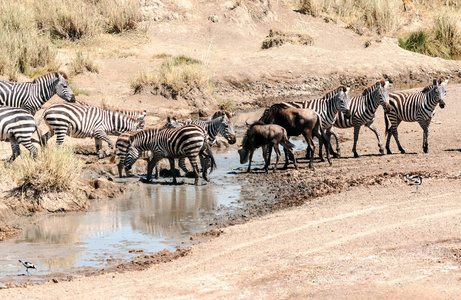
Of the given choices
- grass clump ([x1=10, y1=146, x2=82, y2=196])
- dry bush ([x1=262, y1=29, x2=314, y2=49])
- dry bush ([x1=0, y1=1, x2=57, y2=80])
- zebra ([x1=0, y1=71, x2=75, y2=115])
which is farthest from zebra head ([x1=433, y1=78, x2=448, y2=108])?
→ dry bush ([x1=262, y1=29, x2=314, y2=49])

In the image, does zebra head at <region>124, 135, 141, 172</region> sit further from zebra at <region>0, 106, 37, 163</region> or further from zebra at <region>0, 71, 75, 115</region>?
zebra at <region>0, 71, 75, 115</region>

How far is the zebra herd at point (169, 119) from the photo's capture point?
13.9 metres

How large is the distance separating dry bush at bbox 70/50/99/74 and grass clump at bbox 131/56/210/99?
1.88 m

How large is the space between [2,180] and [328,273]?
21.2ft

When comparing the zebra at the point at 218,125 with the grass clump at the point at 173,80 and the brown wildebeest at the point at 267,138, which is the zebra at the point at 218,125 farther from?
the grass clump at the point at 173,80

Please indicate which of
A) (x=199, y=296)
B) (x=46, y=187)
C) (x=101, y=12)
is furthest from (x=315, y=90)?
(x=199, y=296)

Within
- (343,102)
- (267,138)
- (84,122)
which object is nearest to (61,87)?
(84,122)

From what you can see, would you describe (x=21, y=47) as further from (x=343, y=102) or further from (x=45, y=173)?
(x=45, y=173)

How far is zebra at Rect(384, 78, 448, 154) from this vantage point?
1588 centimetres

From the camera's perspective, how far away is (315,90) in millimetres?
25422

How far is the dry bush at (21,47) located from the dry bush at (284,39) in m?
9.19

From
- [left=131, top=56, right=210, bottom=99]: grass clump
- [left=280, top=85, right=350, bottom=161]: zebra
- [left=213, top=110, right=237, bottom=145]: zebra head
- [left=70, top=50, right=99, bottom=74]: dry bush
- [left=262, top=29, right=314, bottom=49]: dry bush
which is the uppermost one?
[left=262, top=29, right=314, bottom=49]: dry bush

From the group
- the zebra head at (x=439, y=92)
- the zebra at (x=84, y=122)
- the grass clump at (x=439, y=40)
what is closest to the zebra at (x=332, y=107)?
the zebra head at (x=439, y=92)

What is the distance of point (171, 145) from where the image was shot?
13.6m
